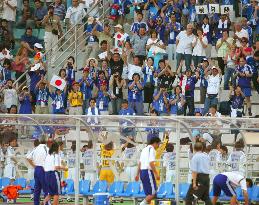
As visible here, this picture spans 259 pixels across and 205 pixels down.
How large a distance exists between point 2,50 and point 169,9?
5610 millimetres

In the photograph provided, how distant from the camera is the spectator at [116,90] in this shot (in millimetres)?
42656

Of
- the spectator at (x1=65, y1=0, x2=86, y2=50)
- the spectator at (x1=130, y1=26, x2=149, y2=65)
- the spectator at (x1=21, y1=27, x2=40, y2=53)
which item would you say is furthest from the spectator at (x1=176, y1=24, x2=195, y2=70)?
the spectator at (x1=21, y1=27, x2=40, y2=53)

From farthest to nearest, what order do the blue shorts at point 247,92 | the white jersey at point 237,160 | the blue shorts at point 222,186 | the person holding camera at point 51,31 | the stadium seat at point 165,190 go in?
1. the person holding camera at point 51,31
2. the blue shorts at point 247,92
3. the white jersey at point 237,160
4. the stadium seat at point 165,190
5. the blue shorts at point 222,186

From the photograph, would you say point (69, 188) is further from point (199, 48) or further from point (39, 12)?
point (39, 12)

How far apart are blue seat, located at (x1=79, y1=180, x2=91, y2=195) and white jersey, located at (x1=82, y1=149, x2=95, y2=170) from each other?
39cm

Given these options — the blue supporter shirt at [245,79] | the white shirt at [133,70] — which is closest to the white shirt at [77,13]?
the white shirt at [133,70]

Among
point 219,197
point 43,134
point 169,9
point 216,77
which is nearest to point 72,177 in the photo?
point 43,134

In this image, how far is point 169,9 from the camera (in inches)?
1759

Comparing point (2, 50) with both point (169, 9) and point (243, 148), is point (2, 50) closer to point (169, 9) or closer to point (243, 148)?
point (169, 9)

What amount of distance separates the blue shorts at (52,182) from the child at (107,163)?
1684mm

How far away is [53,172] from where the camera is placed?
110ft

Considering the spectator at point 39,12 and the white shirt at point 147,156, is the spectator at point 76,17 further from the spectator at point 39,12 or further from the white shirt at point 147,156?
the white shirt at point 147,156

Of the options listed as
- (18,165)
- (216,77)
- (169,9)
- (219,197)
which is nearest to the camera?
(219,197)

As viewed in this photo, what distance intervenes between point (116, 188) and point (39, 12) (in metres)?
14.6
